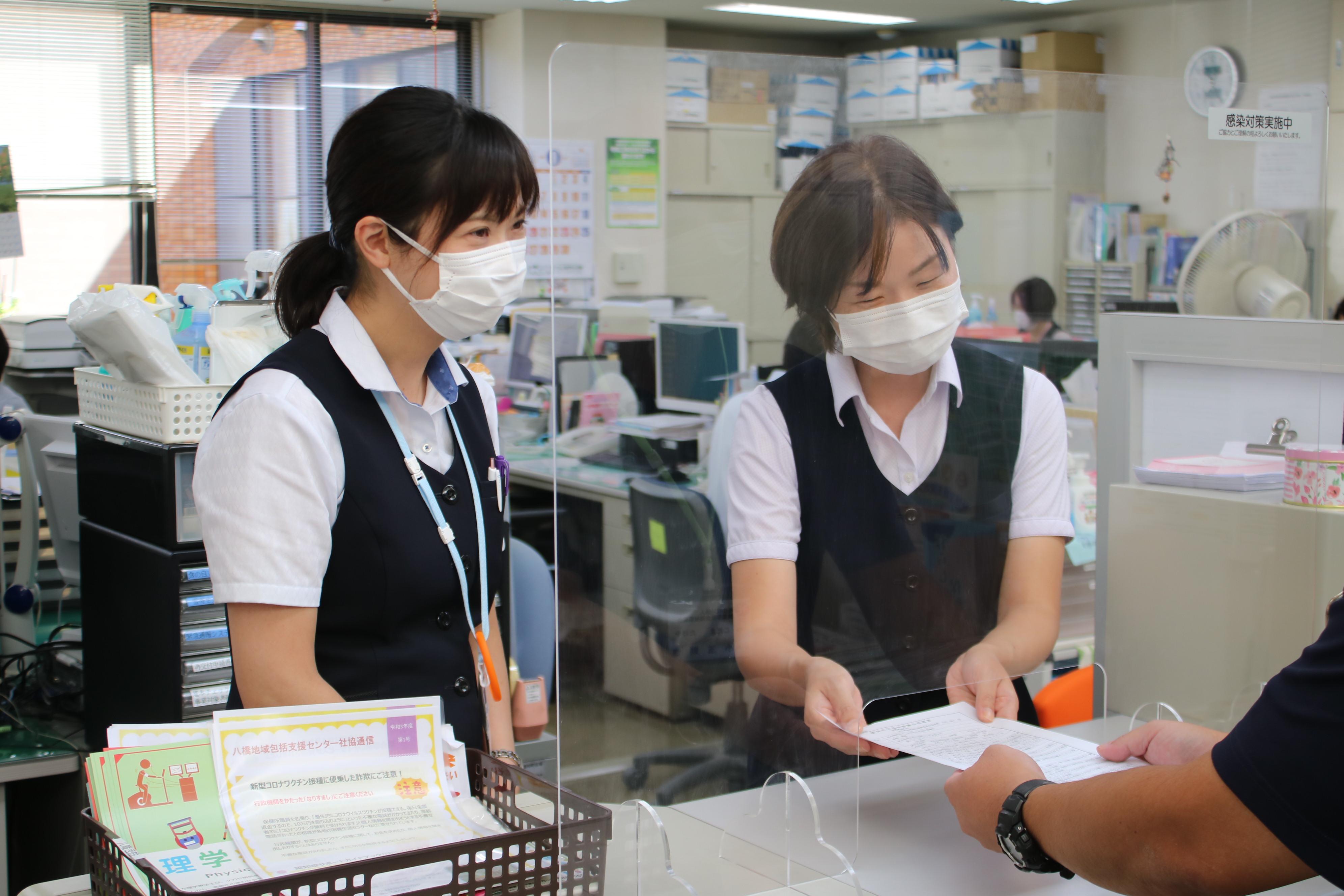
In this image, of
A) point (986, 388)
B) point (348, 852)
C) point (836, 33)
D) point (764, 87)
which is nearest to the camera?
point (348, 852)

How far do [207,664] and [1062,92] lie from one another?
5.11ft

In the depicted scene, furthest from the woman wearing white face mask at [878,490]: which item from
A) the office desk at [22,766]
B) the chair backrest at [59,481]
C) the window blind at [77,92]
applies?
the window blind at [77,92]

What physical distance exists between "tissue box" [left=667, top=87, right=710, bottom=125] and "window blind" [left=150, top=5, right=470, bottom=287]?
17.7ft

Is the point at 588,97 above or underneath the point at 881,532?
above

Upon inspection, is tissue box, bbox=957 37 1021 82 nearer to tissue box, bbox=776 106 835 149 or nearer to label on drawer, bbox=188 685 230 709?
tissue box, bbox=776 106 835 149

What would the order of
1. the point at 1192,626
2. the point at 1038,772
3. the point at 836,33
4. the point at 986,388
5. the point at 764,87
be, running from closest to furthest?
1. the point at 1038,772
2. the point at 764,87
3. the point at 986,388
4. the point at 1192,626
5. the point at 836,33

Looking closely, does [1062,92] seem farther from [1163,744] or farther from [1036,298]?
[1163,744]

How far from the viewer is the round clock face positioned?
4.75 ft

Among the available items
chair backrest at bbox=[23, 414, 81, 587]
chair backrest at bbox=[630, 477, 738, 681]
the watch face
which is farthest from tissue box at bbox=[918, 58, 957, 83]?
chair backrest at bbox=[23, 414, 81, 587]

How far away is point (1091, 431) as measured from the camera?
163cm

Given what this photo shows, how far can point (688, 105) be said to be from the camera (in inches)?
47.1

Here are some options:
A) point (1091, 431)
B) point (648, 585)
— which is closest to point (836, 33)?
point (1091, 431)

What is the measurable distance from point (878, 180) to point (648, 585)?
0.48 metres

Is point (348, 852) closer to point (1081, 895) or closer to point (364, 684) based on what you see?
point (364, 684)
